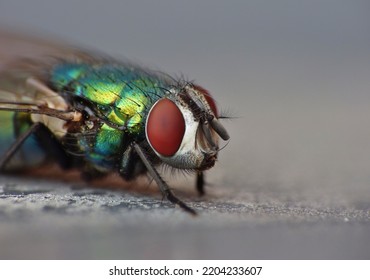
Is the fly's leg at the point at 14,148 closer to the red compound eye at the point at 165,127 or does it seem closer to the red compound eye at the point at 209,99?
the red compound eye at the point at 165,127

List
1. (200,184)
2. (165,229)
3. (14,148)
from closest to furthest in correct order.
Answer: (165,229)
(14,148)
(200,184)

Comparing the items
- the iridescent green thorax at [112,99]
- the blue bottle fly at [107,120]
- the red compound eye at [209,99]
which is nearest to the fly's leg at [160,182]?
the blue bottle fly at [107,120]

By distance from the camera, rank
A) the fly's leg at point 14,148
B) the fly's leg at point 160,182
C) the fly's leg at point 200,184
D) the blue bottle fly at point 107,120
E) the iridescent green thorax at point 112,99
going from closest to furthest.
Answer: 1. the fly's leg at point 160,182
2. the blue bottle fly at point 107,120
3. the iridescent green thorax at point 112,99
4. the fly's leg at point 14,148
5. the fly's leg at point 200,184

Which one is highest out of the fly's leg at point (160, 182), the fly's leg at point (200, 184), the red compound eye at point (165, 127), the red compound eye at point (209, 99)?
the red compound eye at point (209, 99)

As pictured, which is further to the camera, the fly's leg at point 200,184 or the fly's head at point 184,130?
the fly's leg at point 200,184

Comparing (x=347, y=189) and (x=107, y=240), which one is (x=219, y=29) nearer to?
(x=347, y=189)

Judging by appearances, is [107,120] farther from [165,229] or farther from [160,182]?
[165,229]

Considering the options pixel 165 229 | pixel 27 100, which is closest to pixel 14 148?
pixel 27 100

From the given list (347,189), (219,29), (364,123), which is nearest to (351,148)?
(364,123)
